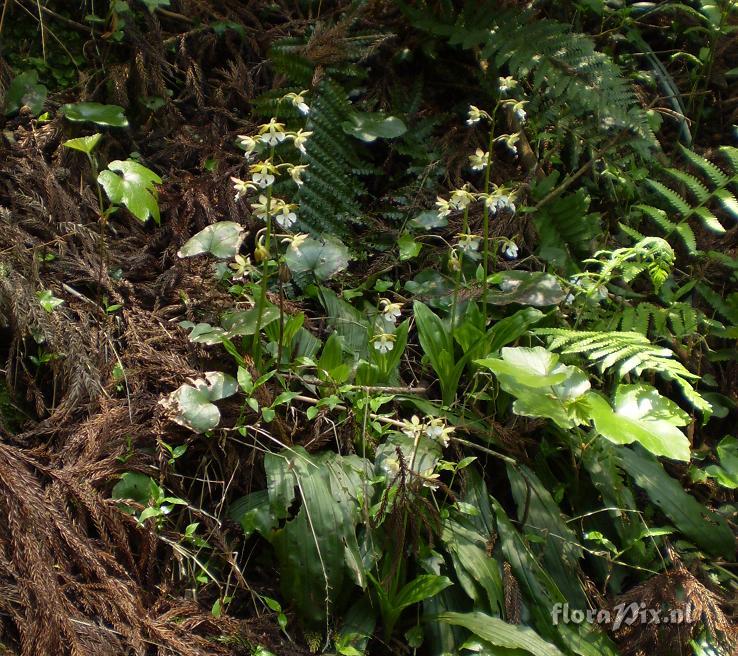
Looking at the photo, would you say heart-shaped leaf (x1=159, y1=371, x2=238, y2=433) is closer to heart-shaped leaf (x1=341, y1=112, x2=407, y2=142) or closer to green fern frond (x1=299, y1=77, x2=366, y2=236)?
green fern frond (x1=299, y1=77, x2=366, y2=236)

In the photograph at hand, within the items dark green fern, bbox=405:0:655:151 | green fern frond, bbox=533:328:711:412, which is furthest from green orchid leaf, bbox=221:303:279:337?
dark green fern, bbox=405:0:655:151

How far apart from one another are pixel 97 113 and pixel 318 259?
45.1 inches

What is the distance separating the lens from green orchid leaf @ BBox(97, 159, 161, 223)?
2.50 meters

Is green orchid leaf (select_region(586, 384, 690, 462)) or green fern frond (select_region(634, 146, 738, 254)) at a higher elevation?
green fern frond (select_region(634, 146, 738, 254))

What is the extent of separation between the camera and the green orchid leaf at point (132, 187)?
2.50 meters

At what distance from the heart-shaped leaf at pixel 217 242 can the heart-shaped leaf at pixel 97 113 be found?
29.1 inches

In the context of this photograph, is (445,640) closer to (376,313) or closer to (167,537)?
(167,537)

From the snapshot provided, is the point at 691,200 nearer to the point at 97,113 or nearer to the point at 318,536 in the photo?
the point at 318,536

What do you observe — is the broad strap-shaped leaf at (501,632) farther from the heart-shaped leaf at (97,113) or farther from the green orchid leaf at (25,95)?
the green orchid leaf at (25,95)

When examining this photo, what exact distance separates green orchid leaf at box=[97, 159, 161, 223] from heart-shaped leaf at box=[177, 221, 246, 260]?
195mm

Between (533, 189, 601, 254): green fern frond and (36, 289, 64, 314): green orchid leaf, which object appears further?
(533, 189, 601, 254): green fern frond

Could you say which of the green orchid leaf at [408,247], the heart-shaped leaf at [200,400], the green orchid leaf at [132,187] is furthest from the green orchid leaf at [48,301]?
the green orchid leaf at [408,247]

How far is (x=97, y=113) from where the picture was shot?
2.90m

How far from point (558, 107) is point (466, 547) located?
224 cm
